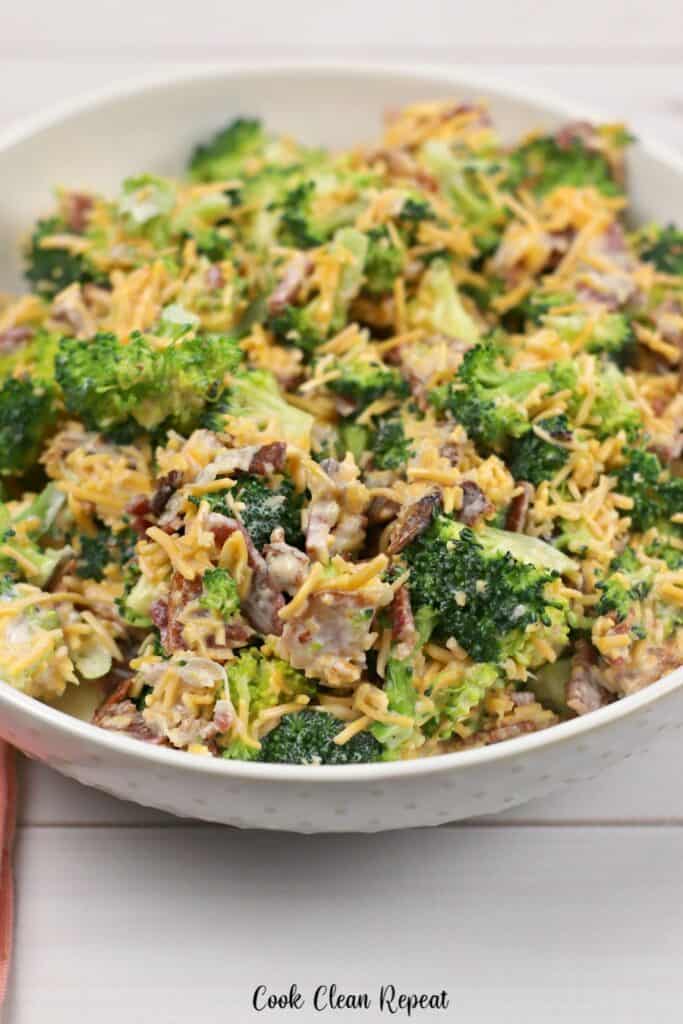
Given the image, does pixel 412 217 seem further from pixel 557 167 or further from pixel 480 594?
pixel 480 594

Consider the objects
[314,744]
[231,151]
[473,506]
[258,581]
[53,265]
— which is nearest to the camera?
[314,744]

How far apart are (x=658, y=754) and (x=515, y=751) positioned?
0.99m

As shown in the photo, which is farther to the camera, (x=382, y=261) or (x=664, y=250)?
(x=664, y=250)

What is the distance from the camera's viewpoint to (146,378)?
3.16 metres

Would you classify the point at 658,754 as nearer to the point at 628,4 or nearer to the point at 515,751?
the point at 515,751

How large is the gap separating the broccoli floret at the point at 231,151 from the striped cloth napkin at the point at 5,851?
2.14 metres

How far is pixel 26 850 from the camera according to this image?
3.22 m

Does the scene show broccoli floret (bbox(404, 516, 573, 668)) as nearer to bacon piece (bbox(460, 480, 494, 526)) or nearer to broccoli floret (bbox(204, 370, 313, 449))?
bacon piece (bbox(460, 480, 494, 526))

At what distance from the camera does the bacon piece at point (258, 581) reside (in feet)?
9.37

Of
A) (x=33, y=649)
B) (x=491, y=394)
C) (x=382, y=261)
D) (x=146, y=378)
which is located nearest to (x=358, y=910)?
(x=33, y=649)

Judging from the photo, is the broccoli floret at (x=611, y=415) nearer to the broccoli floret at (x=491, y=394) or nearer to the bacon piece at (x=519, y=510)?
the broccoli floret at (x=491, y=394)

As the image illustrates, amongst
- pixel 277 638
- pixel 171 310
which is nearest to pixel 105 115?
pixel 171 310

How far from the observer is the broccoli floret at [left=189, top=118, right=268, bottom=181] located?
167 inches

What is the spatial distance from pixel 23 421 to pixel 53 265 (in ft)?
2.60
